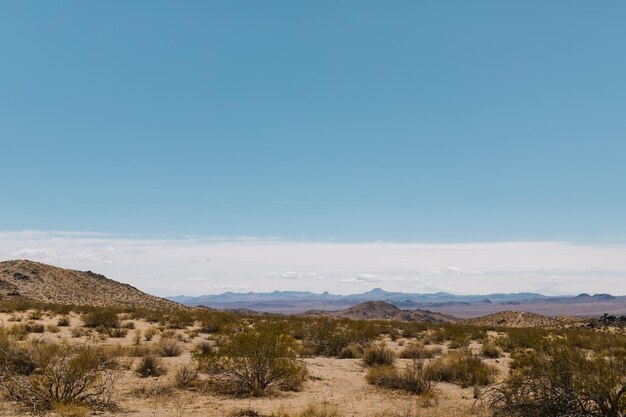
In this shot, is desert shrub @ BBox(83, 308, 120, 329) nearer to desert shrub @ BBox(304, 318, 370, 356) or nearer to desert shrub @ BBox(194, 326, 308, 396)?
desert shrub @ BBox(304, 318, 370, 356)

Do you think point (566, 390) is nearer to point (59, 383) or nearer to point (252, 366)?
point (252, 366)

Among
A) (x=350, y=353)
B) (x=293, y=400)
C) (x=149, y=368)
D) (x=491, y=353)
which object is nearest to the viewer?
(x=293, y=400)

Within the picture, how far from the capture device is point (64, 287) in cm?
6712

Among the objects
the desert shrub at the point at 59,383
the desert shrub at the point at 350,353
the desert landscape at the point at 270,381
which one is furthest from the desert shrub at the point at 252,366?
the desert shrub at the point at 350,353

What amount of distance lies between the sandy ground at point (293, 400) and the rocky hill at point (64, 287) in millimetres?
46688

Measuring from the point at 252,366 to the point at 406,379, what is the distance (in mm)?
4349

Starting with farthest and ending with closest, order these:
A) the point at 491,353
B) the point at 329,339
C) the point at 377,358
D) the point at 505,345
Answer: the point at 505,345, the point at 491,353, the point at 329,339, the point at 377,358

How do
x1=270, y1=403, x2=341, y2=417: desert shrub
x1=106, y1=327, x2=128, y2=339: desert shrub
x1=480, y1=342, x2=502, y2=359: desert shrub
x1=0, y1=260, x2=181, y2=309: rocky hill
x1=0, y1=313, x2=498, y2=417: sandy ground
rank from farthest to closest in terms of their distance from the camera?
1. x1=0, y1=260, x2=181, y2=309: rocky hill
2. x1=106, y1=327, x2=128, y2=339: desert shrub
3. x1=480, y1=342, x2=502, y2=359: desert shrub
4. x1=0, y1=313, x2=498, y2=417: sandy ground
5. x1=270, y1=403, x2=341, y2=417: desert shrub

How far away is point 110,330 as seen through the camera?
24.5 meters

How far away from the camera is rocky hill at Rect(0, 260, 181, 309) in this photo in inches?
2283

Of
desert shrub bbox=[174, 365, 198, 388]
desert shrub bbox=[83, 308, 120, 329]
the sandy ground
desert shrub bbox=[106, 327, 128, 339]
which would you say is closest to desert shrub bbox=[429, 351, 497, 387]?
the sandy ground

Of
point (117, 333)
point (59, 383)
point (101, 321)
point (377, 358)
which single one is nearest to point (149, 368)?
point (59, 383)

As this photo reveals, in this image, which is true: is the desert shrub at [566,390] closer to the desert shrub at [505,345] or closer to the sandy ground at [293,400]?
the sandy ground at [293,400]

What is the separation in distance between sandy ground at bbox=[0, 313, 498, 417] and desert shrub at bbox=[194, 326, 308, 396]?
0.54 meters
